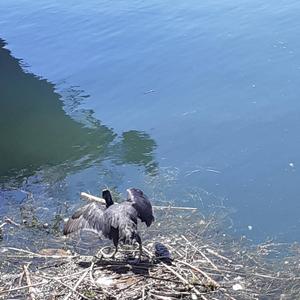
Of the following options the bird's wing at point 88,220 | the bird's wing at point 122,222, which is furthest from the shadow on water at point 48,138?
the bird's wing at point 122,222

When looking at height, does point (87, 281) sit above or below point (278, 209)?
above

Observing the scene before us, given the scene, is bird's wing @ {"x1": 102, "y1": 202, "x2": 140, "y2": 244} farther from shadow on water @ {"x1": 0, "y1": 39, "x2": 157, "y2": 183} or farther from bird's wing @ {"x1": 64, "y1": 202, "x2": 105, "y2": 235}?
shadow on water @ {"x1": 0, "y1": 39, "x2": 157, "y2": 183}

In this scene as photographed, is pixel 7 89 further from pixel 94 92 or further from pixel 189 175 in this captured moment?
pixel 189 175

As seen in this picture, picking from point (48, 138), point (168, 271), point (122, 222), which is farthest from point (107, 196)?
point (48, 138)

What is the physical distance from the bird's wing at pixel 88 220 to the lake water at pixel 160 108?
172cm

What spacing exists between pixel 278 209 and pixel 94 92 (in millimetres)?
6286

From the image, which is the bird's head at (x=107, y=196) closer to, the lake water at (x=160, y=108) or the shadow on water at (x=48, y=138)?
the lake water at (x=160, y=108)

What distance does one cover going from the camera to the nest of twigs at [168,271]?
750 centimetres

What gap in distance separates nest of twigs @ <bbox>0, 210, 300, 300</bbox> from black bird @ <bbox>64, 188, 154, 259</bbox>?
39 cm

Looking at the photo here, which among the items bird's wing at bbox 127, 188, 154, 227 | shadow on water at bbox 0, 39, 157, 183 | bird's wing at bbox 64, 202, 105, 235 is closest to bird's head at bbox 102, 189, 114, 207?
bird's wing at bbox 64, 202, 105, 235

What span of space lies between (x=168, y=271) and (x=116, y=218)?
2.93 feet

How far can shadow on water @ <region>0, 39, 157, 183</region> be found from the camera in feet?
39.6

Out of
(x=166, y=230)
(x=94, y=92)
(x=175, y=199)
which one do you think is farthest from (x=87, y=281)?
(x=94, y=92)

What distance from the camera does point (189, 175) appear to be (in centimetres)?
1082
